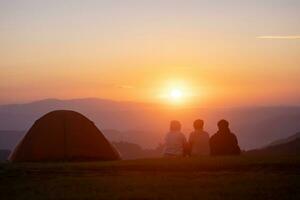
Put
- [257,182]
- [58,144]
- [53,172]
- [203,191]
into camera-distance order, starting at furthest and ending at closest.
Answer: [58,144], [53,172], [257,182], [203,191]

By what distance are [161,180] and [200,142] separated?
338 inches

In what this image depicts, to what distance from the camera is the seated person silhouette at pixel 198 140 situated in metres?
23.7

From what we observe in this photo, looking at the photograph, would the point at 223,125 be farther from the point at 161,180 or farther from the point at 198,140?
the point at 161,180

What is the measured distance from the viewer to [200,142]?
78.1 feet

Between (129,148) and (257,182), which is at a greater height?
(129,148)

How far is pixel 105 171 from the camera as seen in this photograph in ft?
58.0

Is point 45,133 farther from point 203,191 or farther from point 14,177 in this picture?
point 203,191

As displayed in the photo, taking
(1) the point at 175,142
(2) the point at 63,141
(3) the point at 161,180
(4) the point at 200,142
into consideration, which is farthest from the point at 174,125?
(3) the point at 161,180

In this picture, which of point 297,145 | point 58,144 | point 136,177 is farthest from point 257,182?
point 297,145

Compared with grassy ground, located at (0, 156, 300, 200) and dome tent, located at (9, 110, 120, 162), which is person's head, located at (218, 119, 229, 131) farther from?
dome tent, located at (9, 110, 120, 162)

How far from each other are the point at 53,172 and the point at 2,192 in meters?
3.31

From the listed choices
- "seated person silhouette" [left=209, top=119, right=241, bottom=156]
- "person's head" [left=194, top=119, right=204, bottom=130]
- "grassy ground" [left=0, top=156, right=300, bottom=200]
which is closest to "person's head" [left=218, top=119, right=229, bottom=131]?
"seated person silhouette" [left=209, top=119, right=241, bottom=156]

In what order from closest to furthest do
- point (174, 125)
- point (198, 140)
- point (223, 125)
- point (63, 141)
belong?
point (223, 125) < point (174, 125) < point (198, 140) < point (63, 141)

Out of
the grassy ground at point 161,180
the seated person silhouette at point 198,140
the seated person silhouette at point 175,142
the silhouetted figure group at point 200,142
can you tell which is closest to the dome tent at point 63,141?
the seated person silhouette at point 175,142
